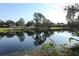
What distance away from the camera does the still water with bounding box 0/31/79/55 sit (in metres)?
1.96

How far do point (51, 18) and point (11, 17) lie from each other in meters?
0.38

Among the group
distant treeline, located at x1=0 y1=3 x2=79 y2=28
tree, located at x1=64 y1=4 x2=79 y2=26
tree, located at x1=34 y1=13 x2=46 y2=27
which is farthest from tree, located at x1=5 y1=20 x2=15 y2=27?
tree, located at x1=64 y1=4 x2=79 y2=26

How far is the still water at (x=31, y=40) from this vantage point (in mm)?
1957

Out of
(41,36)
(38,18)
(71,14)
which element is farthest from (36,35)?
(71,14)

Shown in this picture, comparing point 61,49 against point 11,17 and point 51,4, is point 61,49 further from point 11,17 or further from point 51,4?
point 11,17

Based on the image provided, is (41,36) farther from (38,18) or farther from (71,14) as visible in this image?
(71,14)

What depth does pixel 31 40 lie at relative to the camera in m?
1.97

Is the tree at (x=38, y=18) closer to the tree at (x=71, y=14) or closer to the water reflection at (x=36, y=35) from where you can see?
the water reflection at (x=36, y=35)

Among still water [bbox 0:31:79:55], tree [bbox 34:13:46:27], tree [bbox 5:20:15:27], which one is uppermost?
tree [bbox 34:13:46:27]

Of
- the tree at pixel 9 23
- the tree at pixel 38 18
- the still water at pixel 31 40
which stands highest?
the tree at pixel 38 18

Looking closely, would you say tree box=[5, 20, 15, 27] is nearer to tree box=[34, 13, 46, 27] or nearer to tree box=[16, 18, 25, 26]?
tree box=[16, 18, 25, 26]

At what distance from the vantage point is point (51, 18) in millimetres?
1983

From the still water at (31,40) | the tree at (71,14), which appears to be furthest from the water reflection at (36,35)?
the tree at (71,14)

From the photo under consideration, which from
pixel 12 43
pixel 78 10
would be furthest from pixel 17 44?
pixel 78 10
